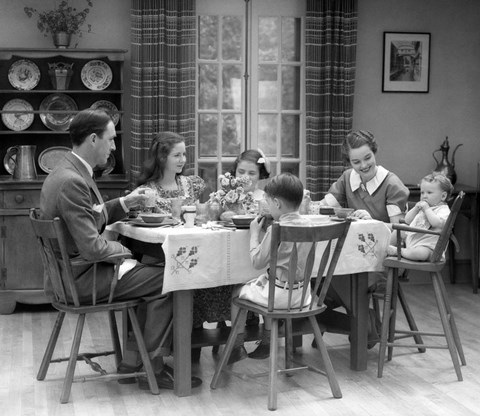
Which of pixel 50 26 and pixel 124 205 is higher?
pixel 50 26

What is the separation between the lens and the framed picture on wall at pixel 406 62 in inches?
278

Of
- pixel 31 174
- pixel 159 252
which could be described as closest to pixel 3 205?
pixel 31 174

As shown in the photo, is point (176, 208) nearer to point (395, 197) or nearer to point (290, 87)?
→ point (395, 197)

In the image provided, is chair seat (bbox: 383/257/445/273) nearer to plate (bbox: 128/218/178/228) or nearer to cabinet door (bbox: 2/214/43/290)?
plate (bbox: 128/218/178/228)

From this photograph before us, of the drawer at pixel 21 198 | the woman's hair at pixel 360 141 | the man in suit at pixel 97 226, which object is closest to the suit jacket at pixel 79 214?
the man in suit at pixel 97 226

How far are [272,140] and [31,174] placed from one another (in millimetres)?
1939

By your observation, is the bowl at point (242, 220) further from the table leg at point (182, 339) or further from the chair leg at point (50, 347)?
the chair leg at point (50, 347)

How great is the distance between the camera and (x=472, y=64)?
7.30 meters

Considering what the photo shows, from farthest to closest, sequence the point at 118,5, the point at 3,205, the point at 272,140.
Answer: the point at 272,140 → the point at 118,5 → the point at 3,205

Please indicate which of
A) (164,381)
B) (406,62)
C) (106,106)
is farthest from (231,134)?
(164,381)

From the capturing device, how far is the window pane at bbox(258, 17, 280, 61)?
6.84 m

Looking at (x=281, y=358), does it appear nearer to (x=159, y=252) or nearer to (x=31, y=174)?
(x=159, y=252)

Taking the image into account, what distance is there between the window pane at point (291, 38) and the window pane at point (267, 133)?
19.0 inches

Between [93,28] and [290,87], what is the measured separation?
1602 mm
